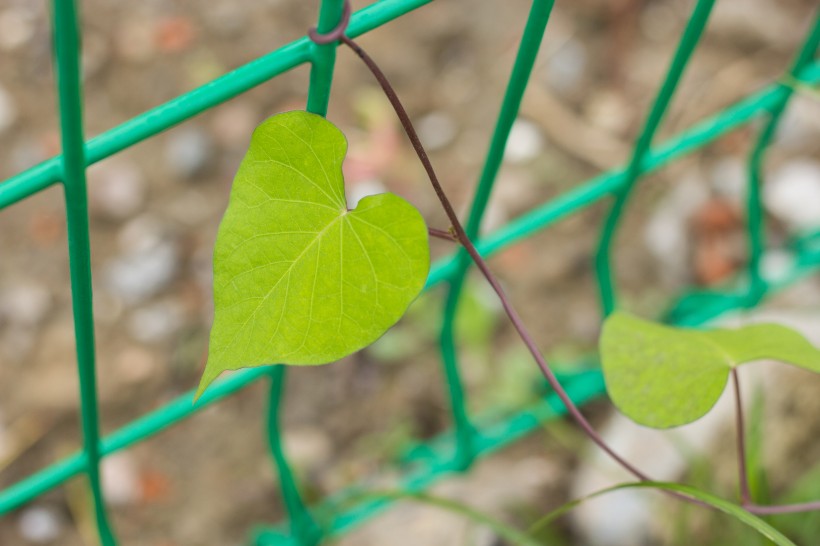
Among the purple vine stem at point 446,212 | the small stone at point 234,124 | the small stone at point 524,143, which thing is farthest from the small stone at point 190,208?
the purple vine stem at point 446,212

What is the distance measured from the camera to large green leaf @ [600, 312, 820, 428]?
25.6 inches

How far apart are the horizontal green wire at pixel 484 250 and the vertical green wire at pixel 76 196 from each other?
4 cm

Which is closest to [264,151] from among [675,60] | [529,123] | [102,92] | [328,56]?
[328,56]

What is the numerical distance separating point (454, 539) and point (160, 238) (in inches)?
39.2

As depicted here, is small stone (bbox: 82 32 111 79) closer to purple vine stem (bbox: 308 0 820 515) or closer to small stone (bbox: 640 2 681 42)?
small stone (bbox: 640 2 681 42)

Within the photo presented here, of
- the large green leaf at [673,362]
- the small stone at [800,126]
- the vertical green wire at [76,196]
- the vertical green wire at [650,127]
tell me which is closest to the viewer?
the vertical green wire at [76,196]

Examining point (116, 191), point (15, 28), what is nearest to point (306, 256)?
point (116, 191)

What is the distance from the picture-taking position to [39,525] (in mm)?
1600

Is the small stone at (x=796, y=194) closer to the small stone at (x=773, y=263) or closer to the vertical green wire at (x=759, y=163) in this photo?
the small stone at (x=773, y=263)

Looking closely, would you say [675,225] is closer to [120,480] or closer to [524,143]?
[524,143]

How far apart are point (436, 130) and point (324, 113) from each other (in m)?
1.56

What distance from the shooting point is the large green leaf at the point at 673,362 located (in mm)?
650

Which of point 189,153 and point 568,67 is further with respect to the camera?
point 568,67

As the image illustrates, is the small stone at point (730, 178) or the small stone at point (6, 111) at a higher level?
the small stone at point (6, 111)
